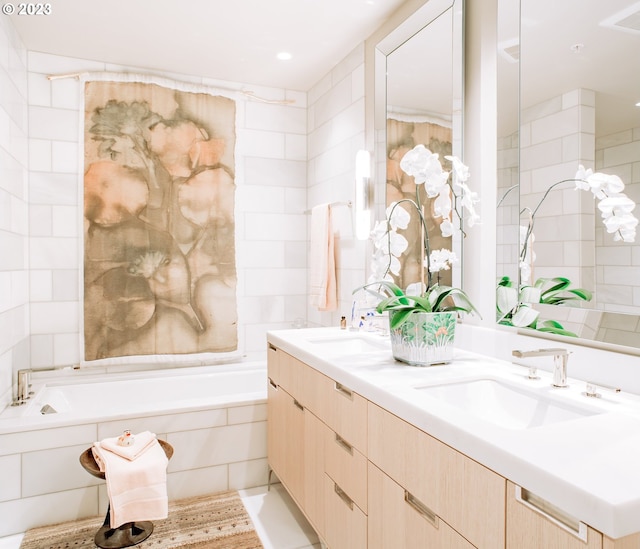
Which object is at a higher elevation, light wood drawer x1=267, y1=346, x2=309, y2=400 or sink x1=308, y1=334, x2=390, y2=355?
sink x1=308, y1=334, x2=390, y2=355

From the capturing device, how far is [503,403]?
1.42 m

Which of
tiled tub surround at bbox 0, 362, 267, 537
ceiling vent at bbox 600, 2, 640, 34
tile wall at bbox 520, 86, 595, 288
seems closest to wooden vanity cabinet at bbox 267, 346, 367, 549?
tiled tub surround at bbox 0, 362, 267, 537

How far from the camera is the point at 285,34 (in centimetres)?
260

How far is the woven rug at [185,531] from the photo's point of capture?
6.54 ft

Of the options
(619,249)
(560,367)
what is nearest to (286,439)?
(560,367)

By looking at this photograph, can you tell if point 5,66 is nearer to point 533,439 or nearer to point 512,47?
point 512,47

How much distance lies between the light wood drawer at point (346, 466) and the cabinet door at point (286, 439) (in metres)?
0.28

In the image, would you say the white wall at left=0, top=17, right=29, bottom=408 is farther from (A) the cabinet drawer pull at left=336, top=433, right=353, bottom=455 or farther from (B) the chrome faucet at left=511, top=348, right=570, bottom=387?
(B) the chrome faucet at left=511, top=348, right=570, bottom=387

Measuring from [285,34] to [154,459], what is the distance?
2.24 metres

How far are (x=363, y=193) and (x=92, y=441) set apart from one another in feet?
5.98

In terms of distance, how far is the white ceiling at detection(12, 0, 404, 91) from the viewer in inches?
91.0

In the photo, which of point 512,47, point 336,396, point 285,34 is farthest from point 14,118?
point 512,47

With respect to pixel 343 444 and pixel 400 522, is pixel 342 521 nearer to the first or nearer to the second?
pixel 343 444

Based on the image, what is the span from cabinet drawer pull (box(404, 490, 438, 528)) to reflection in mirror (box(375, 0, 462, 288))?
98 centimetres
